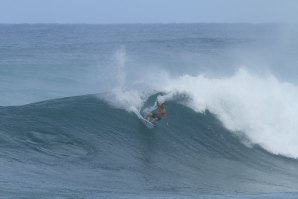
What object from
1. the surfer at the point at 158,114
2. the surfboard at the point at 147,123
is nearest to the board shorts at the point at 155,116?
the surfer at the point at 158,114

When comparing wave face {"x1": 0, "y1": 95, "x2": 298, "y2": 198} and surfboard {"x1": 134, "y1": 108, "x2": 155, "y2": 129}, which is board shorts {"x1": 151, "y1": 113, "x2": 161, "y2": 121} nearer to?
surfboard {"x1": 134, "y1": 108, "x2": 155, "y2": 129}

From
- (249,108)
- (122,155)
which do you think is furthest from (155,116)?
(249,108)

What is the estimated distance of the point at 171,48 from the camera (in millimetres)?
64500

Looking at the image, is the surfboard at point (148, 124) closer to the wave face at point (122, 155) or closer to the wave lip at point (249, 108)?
the wave face at point (122, 155)

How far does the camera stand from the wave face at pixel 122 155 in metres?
14.1

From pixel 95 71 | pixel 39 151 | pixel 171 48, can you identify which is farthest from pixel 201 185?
pixel 171 48

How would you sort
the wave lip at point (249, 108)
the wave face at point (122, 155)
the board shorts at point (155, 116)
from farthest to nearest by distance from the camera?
1. the wave lip at point (249, 108)
2. the board shorts at point (155, 116)
3. the wave face at point (122, 155)

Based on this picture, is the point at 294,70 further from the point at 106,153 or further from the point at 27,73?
the point at 106,153

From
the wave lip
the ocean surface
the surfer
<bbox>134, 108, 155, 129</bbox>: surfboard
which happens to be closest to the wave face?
the ocean surface

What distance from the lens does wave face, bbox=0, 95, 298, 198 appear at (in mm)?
14086

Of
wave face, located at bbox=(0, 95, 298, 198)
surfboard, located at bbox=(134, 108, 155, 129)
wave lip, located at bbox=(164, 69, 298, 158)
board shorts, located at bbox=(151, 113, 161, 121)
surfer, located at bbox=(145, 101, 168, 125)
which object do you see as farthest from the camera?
wave lip, located at bbox=(164, 69, 298, 158)

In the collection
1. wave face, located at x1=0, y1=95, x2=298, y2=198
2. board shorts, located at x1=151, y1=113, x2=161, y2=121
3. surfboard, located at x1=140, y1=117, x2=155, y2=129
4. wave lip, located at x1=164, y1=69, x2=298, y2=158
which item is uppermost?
wave lip, located at x1=164, y1=69, x2=298, y2=158

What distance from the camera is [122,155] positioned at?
17.5 m

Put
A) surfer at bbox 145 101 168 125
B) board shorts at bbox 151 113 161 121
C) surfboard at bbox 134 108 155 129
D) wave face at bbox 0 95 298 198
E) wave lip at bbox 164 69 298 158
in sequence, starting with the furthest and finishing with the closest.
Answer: wave lip at bbox 164 69 298 158 < surfboard at bbox 134 108 155 129 < board shorts at bbox 151 113 161 121 < surfer at bbox 145 101 168 125 < wave face at bbox 0 95 298 198
